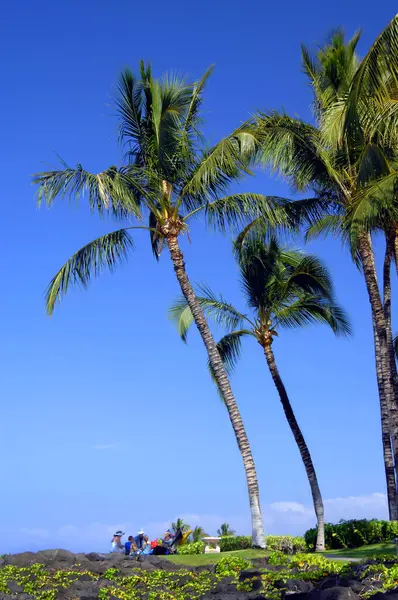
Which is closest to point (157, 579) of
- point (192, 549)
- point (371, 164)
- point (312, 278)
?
point (192, 549)

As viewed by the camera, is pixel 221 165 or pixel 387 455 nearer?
pixel 221 165

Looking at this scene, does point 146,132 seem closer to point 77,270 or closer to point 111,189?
point 111,189

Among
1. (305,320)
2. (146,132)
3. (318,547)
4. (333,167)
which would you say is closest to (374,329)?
(305,320)

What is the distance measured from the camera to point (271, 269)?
92.7 ft

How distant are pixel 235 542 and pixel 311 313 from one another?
29.7 feet

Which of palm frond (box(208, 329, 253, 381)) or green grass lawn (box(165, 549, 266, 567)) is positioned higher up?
palm frond (box(208, 329, 253, 381))

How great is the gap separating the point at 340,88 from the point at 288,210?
4287 millimetres

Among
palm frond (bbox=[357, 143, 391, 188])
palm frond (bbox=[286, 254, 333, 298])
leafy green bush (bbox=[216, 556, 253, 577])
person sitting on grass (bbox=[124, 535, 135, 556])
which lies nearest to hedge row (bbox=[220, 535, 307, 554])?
person sitting on grass (bbox=[124, 535, 135, 556])

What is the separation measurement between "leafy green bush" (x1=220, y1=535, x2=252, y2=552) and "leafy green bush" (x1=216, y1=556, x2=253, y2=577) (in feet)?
39.8

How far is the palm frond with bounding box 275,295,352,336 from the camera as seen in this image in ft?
94.8

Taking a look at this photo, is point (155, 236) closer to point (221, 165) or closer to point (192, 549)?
point (221, 165)

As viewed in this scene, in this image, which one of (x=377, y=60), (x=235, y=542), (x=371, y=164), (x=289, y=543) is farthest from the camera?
(x=235, y=542)

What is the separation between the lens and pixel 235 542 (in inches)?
1124

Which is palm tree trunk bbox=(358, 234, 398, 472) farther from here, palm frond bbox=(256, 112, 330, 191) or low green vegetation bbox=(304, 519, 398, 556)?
low green vegetation bbox=(304, 519, 398, 556)
